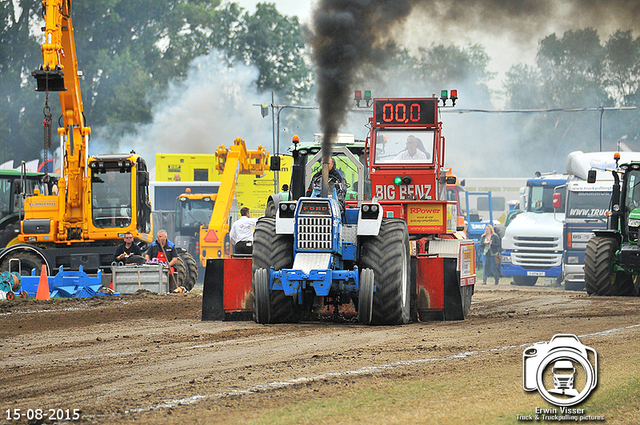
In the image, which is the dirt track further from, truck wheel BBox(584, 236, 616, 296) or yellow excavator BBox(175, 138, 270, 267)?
yellow excavator BBox(175, 138, 270, 267)

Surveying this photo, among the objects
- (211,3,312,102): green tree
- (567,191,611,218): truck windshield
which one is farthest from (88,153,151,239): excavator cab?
(211,3,312,102): green tree

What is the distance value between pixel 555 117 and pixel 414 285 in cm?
5668

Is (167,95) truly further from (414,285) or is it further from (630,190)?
(414,285)

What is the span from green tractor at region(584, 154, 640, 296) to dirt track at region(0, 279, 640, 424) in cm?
434

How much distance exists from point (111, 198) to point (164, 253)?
1851mm

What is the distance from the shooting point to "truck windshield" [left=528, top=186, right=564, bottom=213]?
27.8 metres

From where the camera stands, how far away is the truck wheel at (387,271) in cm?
1113

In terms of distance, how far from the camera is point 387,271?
11.1 meters

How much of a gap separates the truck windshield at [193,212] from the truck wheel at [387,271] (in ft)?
64.1

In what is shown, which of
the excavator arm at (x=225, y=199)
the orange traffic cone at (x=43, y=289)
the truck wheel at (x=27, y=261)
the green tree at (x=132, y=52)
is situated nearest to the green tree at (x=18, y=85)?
the green tree at (x=132, y=52)

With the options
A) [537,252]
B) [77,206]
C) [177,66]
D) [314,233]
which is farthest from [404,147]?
[177,66]

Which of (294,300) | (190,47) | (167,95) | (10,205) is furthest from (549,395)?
(190,47)

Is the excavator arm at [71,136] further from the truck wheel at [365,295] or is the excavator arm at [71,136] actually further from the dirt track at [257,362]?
the truck wheel at [365,295]

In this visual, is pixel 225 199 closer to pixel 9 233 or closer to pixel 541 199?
pixel 9 233
